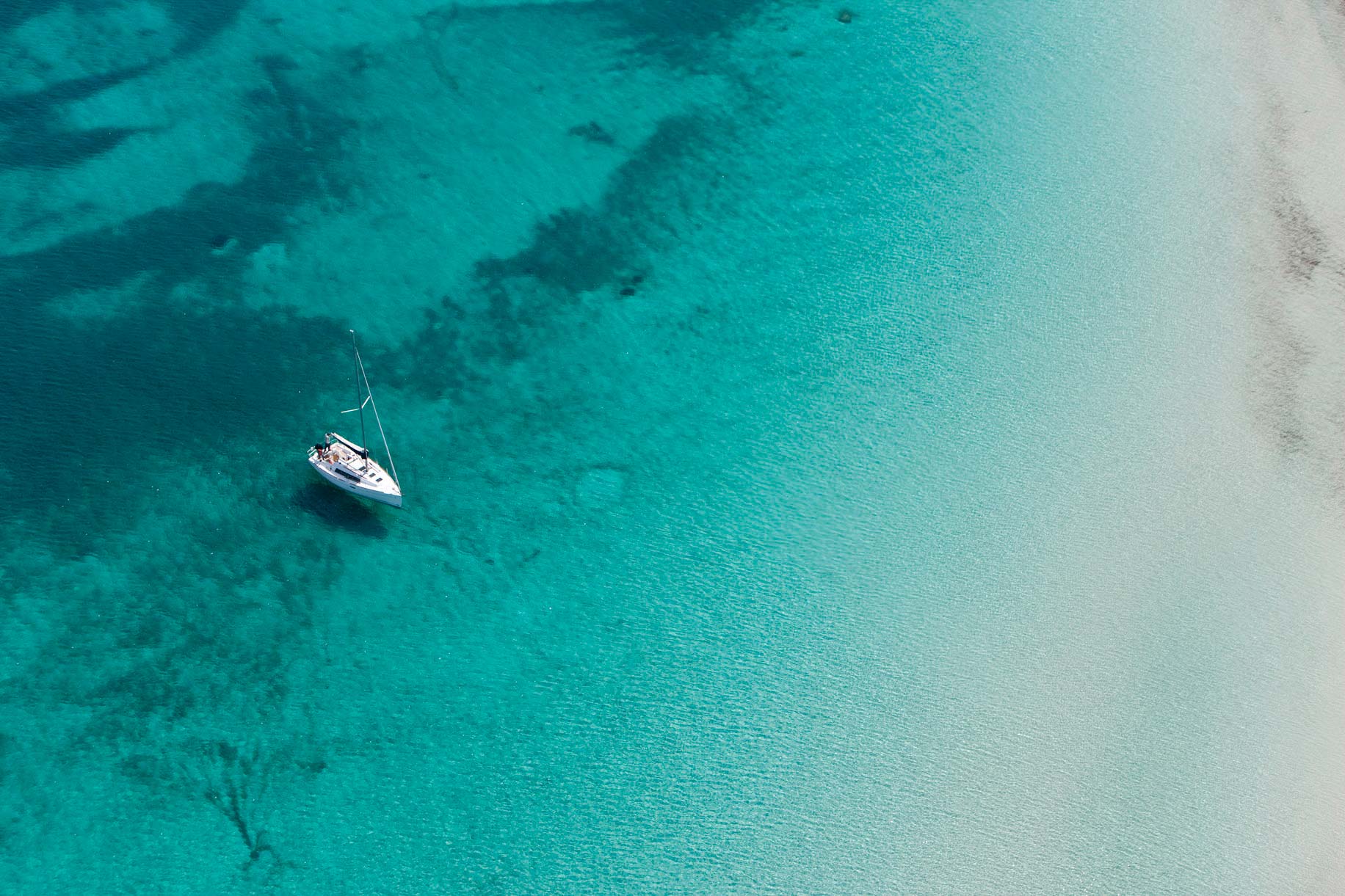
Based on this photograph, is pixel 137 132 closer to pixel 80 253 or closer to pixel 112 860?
pixel 80 253

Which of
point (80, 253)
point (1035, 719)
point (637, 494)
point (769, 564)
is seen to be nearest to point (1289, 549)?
point (1035, 719)

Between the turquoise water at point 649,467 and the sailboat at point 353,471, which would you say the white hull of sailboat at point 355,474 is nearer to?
the sailboat at point 353,471

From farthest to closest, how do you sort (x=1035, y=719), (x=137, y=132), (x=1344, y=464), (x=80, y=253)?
(x=137, y=132) < (x=80, y=253) < (x=1344, y=464) < (x=1035, y=719)

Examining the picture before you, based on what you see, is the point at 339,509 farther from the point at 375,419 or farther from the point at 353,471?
the point at 375,419

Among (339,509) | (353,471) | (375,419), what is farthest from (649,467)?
(339,509)

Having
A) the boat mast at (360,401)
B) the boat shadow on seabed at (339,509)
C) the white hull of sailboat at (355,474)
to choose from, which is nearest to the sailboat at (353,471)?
the white hull of sailboat at (355,474)

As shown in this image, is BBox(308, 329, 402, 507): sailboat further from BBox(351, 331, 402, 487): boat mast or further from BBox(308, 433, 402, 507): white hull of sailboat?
BBox(351, 331, 402, 487): boat mast

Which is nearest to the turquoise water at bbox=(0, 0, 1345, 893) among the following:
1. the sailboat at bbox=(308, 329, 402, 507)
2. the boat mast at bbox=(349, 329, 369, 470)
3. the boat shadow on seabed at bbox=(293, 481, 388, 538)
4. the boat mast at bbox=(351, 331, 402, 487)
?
the boat shadow on seabed at bbox=(293, 481, 388, 538)
